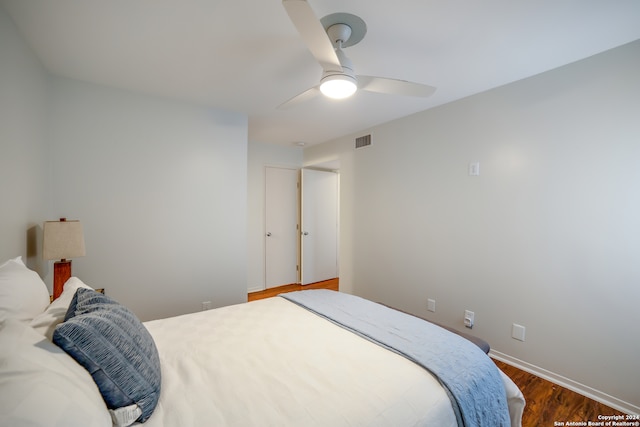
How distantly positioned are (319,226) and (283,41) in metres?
3.36

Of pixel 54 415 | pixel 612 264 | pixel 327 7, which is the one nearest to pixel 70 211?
pixel 54 415

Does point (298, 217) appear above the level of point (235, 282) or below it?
above

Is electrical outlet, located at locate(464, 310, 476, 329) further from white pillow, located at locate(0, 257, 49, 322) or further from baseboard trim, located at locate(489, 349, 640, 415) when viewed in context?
white pillow, located at locate(0, 257, 49, 322)

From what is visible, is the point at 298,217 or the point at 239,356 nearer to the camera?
the point at 239,356

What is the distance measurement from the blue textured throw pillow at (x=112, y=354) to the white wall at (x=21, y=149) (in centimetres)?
109

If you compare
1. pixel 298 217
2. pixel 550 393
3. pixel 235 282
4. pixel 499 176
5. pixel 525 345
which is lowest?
pixel 550 393

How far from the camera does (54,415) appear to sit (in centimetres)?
63

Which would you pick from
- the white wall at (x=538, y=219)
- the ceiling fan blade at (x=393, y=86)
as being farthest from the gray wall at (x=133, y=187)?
the white wall at (x=538, y=219)

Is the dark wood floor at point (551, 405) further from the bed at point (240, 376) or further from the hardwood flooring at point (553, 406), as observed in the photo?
the bed at point (240, 376)

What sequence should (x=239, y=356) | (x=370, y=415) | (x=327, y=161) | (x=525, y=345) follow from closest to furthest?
(x=370, y=415)
(x=239, y=356)
(x=525, y=345)
(x=327, y=161)

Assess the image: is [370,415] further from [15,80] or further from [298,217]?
[298,217]

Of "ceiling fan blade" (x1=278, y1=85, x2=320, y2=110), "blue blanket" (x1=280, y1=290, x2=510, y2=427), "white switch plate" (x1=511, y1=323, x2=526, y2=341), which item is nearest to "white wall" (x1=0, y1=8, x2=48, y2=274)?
"ceiling fan blade" (x1=278, y1=85, x2=320, y2=110)

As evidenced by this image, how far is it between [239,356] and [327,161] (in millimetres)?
3345

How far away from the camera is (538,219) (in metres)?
2.17
